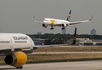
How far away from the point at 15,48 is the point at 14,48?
4.5 inches

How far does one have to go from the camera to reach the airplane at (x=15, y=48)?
35156 millimetres

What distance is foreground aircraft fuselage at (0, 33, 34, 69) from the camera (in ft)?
115

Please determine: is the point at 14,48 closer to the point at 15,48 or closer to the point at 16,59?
the point at 15,48

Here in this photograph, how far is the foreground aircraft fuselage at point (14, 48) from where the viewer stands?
35.1m

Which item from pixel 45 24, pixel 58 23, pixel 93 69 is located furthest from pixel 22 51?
pixel 58 23

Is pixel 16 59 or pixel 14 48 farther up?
pixel 14 48

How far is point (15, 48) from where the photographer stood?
116ft

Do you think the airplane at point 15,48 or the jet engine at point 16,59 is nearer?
the jet engine at point 16,59

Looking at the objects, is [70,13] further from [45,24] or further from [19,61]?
[19,61]

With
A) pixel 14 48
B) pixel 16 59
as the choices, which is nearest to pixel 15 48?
pixel 14 48

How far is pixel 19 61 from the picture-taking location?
3500cm

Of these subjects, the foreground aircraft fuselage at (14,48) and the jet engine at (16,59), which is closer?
the jet engine at (16,59)

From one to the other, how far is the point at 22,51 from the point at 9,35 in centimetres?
347

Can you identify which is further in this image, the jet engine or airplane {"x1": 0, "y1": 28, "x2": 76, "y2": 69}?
airplane {"x1": 0, "y1": 28, "x2": 76, "y2": 69}
